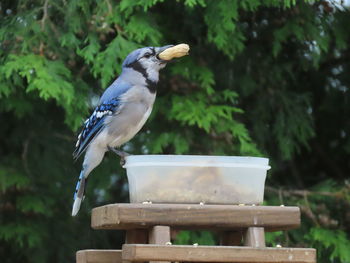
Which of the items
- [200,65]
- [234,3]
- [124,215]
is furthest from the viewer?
[200,65]

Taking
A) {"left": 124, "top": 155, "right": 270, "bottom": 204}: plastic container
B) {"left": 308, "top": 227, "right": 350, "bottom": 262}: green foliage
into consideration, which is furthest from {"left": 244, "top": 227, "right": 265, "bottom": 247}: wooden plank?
{"left": 308, "top": 227, "right": 350, "bottom": 262}: green foliage

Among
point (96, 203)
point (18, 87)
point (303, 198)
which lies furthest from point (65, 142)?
point (303, 198)

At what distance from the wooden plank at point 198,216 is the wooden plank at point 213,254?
0.09 metres

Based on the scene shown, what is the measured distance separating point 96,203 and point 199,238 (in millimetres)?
1108

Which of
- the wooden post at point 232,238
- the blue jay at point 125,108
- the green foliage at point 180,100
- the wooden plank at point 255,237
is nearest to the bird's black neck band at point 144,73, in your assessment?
the blue jay at point 125,108

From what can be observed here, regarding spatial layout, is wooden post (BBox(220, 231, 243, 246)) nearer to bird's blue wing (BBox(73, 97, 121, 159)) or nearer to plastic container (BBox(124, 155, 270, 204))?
plastic container (BBox(124, 155, 270, 204))

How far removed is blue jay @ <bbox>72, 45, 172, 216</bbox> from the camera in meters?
3.87

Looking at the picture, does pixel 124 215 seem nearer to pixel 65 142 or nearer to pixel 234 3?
pixel 234 3

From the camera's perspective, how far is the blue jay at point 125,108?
387cm

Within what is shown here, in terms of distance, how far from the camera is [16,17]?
5070 mm

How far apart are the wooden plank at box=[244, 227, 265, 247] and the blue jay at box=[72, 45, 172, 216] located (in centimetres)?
111

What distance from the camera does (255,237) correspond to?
2846mm

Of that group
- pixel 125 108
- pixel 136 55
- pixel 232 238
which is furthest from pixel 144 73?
pixel 232 238

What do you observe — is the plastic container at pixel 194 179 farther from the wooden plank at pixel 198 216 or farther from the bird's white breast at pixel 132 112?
the bird's white breast at pixel 132 112
